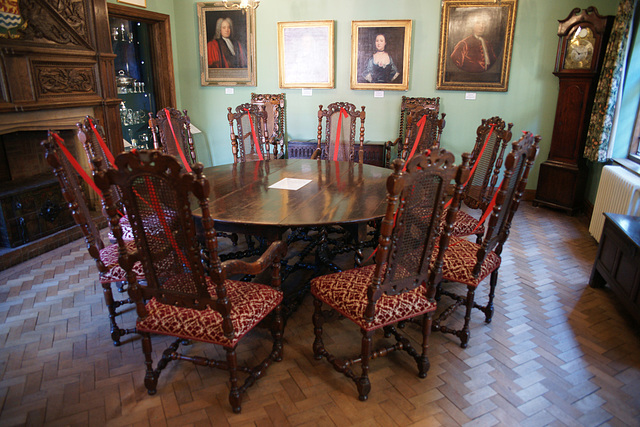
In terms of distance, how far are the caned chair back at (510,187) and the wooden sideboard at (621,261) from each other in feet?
3.12

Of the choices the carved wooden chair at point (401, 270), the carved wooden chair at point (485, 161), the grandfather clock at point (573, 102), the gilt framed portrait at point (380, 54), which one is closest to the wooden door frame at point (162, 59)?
the gilt framed portrait at point (380, 54)

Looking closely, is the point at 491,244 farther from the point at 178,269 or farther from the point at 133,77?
the point at 133,77

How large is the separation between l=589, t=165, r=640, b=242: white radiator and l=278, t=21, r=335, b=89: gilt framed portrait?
330 cm

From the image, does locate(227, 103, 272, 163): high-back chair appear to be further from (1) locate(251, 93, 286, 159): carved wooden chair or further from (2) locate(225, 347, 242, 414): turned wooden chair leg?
(2) locate(225, 347, 242, 414): turned wooden chair leg

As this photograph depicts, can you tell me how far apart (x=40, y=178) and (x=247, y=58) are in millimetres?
2984

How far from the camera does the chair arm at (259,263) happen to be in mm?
1796

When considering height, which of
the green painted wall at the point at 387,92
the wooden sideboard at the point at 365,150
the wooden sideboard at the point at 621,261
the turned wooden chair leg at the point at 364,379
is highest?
the green painted wall at the point at 387,92

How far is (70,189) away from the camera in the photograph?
6.70 ft

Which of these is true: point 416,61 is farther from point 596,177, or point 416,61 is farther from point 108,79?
point 108,79

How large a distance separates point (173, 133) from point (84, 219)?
1.73 metres

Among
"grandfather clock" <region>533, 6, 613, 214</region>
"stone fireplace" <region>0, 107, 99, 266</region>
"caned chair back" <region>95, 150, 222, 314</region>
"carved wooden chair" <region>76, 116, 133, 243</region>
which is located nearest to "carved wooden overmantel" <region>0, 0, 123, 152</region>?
"stone fireplace" <region>0, 107, 99, 266</region>

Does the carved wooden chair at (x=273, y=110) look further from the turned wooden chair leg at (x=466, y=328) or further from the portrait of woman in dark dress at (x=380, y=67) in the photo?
the turned wooden chair leg at (x=466, y=328)

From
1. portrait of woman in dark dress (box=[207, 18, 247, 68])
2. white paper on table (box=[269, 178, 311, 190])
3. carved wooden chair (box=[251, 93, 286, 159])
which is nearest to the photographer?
white paper on table (box=[269, 178, 311, 190])

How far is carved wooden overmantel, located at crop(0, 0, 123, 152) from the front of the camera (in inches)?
136
